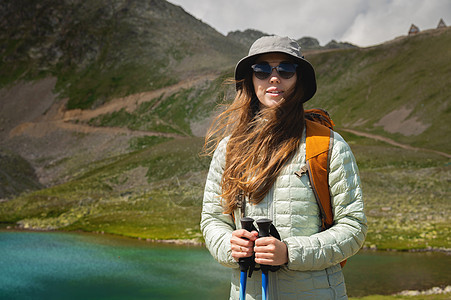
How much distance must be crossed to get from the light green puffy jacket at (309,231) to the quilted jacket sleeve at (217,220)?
15 millimetres

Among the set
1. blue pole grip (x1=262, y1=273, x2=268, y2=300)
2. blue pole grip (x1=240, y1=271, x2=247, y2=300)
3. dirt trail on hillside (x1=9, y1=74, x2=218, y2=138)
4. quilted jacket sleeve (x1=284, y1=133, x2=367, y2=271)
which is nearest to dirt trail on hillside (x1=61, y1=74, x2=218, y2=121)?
dirt trail on hillside (x1=9, y1=74, x2=218, y2=138)

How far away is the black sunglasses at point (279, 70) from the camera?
15.2ft

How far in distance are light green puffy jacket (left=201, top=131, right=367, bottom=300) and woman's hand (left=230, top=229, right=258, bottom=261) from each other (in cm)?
27

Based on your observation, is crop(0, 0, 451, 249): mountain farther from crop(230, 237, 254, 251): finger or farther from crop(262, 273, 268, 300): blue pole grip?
crop(262, 273, 268, 300): blue pole grip

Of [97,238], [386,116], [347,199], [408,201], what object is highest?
[386,116]

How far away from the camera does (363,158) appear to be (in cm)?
8769

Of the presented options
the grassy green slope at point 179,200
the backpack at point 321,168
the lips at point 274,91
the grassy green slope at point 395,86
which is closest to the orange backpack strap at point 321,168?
the backpack at point 321,168

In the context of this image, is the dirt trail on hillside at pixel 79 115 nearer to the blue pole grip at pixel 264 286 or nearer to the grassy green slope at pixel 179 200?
the grassy green slope at pixel 179 200

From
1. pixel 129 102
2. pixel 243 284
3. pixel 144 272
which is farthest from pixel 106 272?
pixel 129 102

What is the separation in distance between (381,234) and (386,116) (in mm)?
94978

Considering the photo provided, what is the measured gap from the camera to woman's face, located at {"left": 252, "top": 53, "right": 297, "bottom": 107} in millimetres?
4660

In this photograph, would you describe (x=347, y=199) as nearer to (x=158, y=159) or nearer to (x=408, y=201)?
(x=408, y=201)

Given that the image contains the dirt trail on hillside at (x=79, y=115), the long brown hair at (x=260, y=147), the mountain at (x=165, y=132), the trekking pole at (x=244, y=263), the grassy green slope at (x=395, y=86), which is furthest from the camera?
the dirt trail on hillside at (x=79, y=115)

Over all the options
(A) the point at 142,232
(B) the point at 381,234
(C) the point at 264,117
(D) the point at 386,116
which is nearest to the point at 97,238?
(A) the point at 142,232
